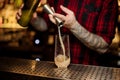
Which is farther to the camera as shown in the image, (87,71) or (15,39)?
(15,39)

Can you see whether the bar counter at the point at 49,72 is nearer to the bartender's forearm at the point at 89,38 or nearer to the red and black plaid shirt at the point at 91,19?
the bartender's forearm at the point at 89,38

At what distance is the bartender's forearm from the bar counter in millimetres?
213

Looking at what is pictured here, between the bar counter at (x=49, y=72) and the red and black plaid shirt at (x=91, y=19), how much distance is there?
39 cm

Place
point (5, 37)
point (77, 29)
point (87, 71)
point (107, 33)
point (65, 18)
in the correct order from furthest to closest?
point (5, 37)
point (107, 33)
point (77, 29)
point (65, 18)
point (87, 71)

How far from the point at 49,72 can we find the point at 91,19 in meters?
0.58

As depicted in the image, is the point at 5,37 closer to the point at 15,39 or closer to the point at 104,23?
the point at 15,39

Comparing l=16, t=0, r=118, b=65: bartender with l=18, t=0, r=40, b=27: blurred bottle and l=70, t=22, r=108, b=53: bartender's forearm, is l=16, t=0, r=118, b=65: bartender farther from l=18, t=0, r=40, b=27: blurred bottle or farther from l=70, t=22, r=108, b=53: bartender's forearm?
l=18, t=0, r=40, b=27: blurred bottle

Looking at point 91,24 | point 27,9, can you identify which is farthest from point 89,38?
point 27,9

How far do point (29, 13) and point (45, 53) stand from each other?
1.07 m

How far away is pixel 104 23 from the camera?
4.47 feet

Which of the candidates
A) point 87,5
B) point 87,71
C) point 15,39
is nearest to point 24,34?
point 15,39

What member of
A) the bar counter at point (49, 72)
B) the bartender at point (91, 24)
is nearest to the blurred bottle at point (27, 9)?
the bartender at point (91, 24)

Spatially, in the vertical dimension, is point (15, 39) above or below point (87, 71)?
below

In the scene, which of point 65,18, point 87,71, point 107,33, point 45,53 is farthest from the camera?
point 45,53
